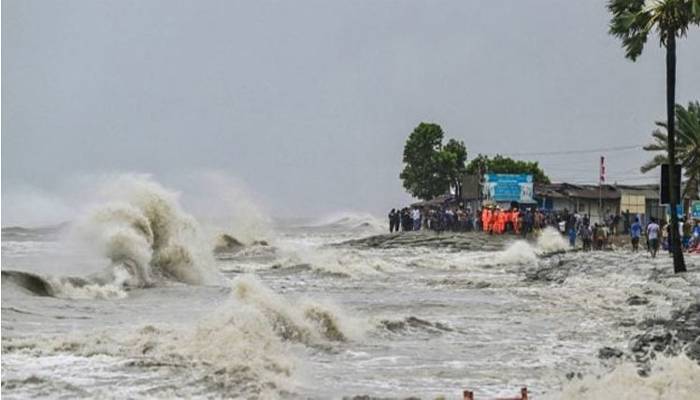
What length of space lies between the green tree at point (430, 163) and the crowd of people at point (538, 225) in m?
20.0

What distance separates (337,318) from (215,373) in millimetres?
4184

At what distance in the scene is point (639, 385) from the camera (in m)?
8.37

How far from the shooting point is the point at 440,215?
1847 inches

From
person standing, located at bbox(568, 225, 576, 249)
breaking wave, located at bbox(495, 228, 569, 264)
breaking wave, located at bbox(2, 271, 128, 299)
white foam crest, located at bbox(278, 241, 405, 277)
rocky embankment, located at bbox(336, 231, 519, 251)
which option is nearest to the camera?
breaking wave, located at bbox(2, 271, 128, 299)

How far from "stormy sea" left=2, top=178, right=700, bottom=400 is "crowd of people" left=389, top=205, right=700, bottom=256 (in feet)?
17.4

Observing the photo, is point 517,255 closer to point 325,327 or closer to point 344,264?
point 344,264

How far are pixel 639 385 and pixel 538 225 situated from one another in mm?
34899

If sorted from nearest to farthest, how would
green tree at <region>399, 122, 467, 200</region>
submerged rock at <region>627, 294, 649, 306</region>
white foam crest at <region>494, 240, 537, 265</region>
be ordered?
submerged rock at <region>627, 294, 649, 306</region> < white foam crest at <region>494, 240, 537, 265</region> < green tree at <region>399, 122, 467, 200</region>

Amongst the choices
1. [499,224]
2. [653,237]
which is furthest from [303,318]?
[499,224]

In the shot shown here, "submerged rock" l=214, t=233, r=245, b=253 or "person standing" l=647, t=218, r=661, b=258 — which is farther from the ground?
"person standing" l=647, t=218, r=661, b=258

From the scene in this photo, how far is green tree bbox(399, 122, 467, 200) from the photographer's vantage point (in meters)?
71.5

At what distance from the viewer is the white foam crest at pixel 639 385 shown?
808 cm

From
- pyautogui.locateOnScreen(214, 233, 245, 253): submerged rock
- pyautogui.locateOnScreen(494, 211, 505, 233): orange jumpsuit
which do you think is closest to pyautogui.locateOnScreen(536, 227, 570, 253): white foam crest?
pyautogui.locateOnScreen(494, 211, 505, 233): orange jumpsuit

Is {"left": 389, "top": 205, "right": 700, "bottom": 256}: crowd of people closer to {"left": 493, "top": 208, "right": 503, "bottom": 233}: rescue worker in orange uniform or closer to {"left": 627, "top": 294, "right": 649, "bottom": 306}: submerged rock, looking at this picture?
{"left": 493, "top": 208, "right": 503, "bottom": 233}: rescue worker in orange uniform
